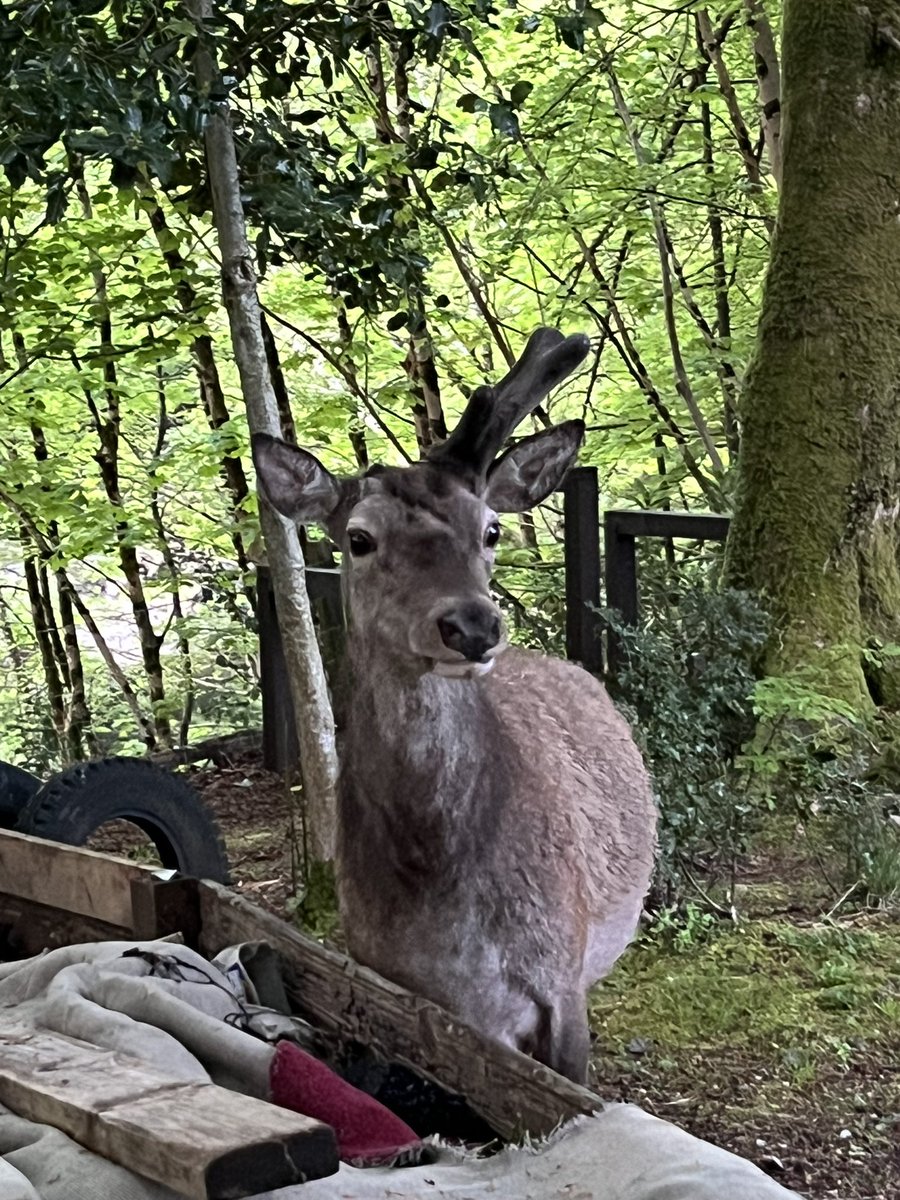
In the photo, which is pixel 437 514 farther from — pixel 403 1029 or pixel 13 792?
pixel 13 792

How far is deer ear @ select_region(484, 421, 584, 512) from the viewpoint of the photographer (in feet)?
12.5

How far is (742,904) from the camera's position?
19.0 feet

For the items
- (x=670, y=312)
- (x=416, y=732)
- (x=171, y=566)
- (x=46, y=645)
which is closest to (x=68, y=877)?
(x=416, y=732)

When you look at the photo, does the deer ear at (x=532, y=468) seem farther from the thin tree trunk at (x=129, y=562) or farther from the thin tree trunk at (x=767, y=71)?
the thin tree trunk at (x=767, y=71)

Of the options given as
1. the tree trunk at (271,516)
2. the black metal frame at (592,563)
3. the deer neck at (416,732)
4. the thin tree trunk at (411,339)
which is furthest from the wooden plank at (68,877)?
the thin tree trunk at (411,339)

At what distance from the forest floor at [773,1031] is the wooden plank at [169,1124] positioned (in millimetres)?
2319

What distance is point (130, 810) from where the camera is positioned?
12.8 ft

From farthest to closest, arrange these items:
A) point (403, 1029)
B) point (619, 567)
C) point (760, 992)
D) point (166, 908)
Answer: point (619, 567) → point (760, 992) → point (166, 908) → point (403, 1029)

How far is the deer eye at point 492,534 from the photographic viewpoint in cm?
338

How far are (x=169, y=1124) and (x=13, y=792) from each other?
2521 millimetres

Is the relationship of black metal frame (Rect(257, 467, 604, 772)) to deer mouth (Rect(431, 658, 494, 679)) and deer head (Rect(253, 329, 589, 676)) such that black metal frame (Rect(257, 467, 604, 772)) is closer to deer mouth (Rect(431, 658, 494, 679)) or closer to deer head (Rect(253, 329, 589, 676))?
deer head (Rect(253, 329, 589, 676))

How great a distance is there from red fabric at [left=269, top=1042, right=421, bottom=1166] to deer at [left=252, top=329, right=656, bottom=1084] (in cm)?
85

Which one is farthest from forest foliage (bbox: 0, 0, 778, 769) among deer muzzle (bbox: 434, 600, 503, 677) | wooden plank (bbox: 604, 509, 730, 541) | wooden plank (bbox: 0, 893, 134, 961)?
wooden plank (bbox: 0, 893, 134, 961)

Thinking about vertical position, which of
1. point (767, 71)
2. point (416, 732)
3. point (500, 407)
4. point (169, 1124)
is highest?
point (767, 71)
